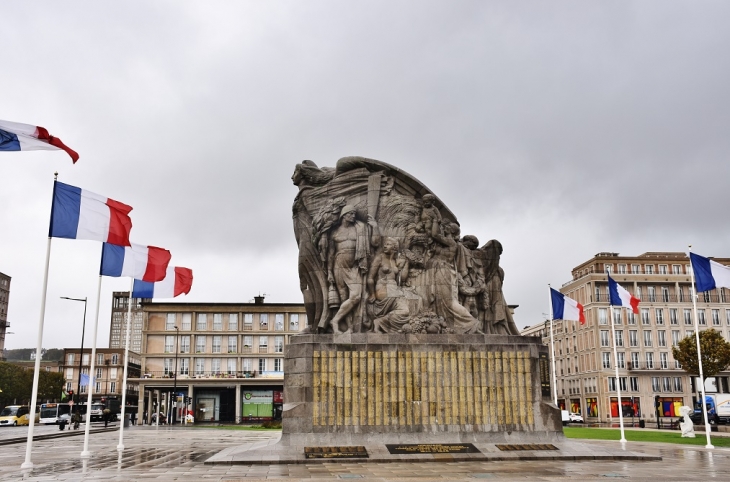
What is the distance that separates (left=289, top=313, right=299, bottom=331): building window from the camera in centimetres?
7346

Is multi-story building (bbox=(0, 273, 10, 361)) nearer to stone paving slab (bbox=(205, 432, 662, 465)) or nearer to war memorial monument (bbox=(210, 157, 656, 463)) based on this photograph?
war memorial monument (bbox=(210, 157, 656, 463))

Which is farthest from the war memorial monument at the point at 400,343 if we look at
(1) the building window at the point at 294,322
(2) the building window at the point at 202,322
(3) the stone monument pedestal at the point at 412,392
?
(2) the building window at the point at 202,322

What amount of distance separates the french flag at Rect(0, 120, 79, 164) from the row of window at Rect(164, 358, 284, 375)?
190ft

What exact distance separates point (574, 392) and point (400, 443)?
64.8 m

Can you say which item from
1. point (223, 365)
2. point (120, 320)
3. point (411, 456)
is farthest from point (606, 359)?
point (120, 320)

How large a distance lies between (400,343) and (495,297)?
428cm

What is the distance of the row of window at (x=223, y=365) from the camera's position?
7081 centimetres

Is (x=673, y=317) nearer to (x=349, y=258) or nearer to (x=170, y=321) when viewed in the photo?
(x=170, y=321)

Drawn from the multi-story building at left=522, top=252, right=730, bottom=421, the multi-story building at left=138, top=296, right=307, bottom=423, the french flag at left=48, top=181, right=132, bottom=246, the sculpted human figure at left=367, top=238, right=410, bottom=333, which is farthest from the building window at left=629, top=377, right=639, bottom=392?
the french flag at left=48, top=181, right=132, bottom=246

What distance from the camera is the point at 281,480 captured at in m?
13.6

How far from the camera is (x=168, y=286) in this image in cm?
2492

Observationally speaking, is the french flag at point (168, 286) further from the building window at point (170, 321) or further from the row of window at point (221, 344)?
the building window at point (170, 321)

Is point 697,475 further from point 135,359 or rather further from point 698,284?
point 135,359

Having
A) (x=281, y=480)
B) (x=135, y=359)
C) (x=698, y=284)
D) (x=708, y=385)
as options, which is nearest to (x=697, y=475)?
(x=281, y=480)
